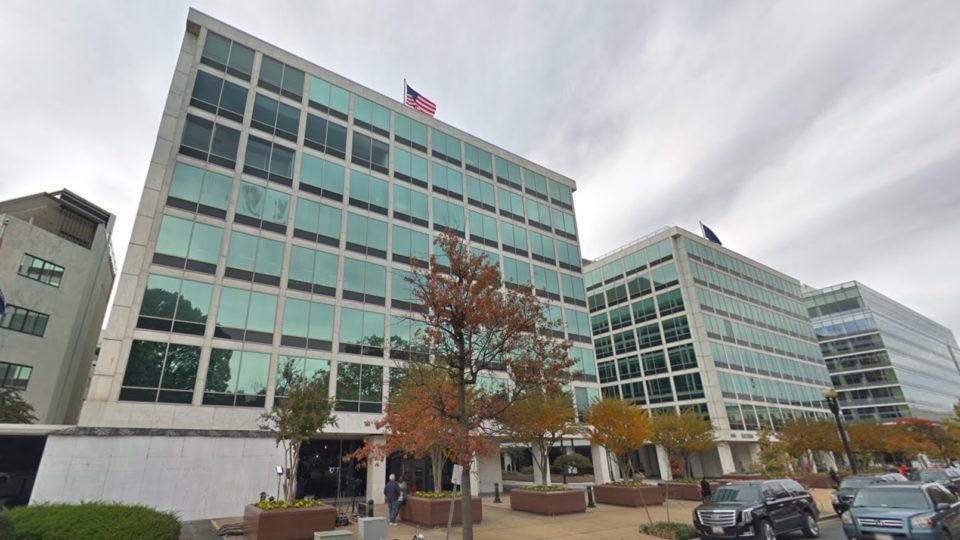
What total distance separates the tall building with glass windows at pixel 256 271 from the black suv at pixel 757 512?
12.6m

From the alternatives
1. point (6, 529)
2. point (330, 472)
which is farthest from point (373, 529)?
point (330, 472)

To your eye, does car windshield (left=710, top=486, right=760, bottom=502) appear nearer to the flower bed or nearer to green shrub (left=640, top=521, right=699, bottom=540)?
green shrub (left=640, top=521, right=699, bottom=540)

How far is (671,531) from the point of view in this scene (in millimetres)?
14828

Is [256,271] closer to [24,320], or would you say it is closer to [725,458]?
[24,320]

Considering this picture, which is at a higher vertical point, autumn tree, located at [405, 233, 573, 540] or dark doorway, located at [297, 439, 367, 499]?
autumn tree, located at [405, 233, 573, 540]

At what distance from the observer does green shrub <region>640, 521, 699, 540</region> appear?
14.7m

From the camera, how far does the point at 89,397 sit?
66.6 feet

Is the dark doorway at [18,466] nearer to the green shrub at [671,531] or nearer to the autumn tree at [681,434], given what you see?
the green shrub at [671,531]

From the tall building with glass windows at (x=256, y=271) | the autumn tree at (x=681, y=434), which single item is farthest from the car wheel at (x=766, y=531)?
the autumn tree at (x=681, y=434)

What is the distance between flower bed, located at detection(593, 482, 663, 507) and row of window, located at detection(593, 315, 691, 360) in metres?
35.0

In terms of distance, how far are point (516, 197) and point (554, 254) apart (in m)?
6.45

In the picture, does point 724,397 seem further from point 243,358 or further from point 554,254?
point 243,358

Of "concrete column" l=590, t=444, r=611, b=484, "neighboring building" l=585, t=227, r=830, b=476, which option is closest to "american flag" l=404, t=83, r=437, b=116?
"concrete column" l=590, t=444, r=611, b=484

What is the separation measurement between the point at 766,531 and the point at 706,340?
142 ft
